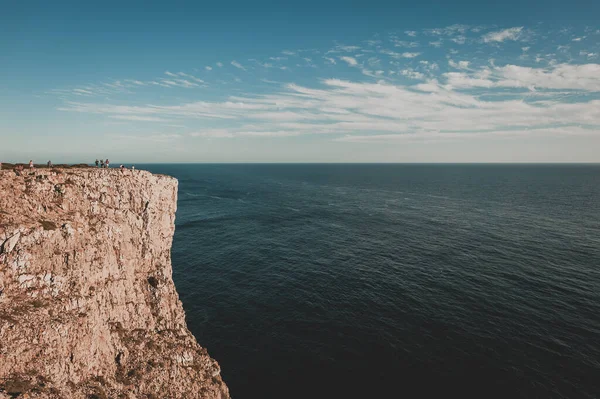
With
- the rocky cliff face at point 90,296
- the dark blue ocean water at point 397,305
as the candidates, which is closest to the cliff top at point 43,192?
the rocky cliff face at point 90,296

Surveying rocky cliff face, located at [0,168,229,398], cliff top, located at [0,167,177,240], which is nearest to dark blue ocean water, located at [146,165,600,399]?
rocky cliff face, located at [0,168,229,398]

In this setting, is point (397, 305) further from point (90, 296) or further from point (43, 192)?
point (43, 192)

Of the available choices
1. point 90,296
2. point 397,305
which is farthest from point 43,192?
point 397,305

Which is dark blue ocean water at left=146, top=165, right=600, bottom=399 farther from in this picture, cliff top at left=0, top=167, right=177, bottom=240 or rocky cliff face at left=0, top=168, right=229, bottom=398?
cliff top at left=0, top=167, right=177, bottom=240

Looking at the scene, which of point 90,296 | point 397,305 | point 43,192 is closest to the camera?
point 43,192

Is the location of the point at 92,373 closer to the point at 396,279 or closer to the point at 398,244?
the point at 396,279

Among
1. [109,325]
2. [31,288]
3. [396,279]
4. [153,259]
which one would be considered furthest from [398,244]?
[31,288]

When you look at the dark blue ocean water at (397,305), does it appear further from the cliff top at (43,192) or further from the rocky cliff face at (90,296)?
the cliff top at (43,192)

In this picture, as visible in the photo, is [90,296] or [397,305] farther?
[397,305]
